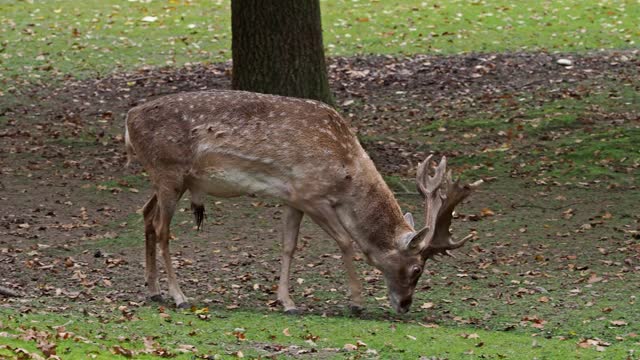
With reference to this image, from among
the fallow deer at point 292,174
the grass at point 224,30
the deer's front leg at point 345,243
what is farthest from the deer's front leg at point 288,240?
the grass at point 224,30

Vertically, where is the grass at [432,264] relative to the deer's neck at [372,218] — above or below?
below

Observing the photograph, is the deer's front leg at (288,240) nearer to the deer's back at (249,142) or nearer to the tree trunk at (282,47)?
the deer's back at (249,142)

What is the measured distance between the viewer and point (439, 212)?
9.56 meters

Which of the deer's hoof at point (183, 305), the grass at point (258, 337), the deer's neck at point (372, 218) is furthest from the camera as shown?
the deer's neck at point (372, 218)

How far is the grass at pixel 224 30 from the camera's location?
20.8 m

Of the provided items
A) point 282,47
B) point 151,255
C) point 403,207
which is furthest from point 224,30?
point 151,255

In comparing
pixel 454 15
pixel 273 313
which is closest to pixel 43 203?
pixel 273 313

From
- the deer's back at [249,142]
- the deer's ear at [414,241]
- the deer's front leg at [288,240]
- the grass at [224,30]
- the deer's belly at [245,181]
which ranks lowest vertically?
the grass at [224,30]

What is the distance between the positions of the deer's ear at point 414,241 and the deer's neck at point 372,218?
0.10 m

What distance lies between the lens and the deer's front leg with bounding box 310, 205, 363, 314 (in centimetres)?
964

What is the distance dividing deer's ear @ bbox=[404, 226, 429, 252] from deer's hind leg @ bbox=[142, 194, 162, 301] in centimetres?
214

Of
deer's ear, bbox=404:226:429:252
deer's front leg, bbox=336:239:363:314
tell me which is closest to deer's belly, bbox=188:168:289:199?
deer's front leg, bbox=336:239:363:314

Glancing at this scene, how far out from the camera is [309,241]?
39.8ft

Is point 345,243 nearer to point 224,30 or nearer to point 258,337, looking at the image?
point 258,337
